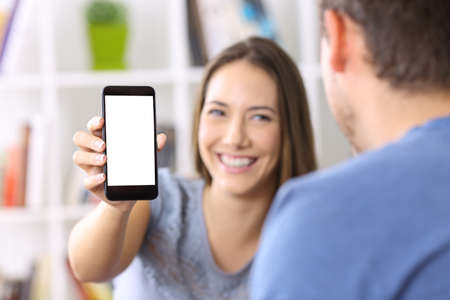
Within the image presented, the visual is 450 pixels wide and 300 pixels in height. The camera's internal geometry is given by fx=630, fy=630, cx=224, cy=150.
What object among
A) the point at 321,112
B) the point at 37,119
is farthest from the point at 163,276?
the point at 321,112

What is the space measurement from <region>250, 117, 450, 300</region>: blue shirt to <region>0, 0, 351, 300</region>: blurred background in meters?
1.64

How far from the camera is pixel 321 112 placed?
2.39 m

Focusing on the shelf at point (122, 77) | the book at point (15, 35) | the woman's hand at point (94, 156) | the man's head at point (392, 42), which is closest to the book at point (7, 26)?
the book at point (15, 35)

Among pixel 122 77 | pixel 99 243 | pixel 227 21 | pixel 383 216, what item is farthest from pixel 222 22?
pixel 383 216

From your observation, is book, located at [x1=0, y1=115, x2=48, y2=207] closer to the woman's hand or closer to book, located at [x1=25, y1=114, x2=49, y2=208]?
book, located at [x1=25, y1=114, x2=49, y2=208]

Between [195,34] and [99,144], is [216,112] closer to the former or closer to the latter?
[99,144]

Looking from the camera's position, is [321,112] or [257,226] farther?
[321,112]

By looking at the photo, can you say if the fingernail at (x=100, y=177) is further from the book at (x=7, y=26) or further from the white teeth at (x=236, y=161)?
the book at (x=7, y=26)

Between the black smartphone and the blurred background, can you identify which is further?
the blurred background

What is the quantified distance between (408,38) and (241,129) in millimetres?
748

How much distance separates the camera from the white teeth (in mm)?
1383

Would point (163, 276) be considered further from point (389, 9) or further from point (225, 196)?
point (389, 9)

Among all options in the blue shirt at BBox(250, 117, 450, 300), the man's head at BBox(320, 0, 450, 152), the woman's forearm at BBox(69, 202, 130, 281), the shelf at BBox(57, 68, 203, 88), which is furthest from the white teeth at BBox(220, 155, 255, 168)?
the shelf at BBox(57, 68, 203, 88)

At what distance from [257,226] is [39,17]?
128 centimetres
